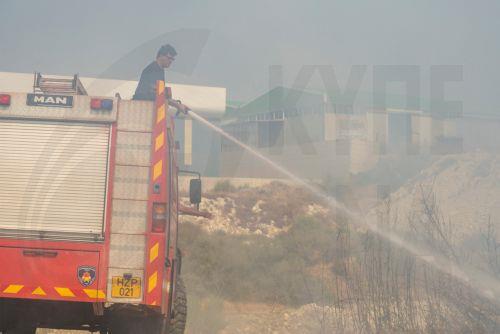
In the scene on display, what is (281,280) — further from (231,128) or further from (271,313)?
(231,128)

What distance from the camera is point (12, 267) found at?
5660mm

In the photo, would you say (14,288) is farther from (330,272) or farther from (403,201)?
(403,201)

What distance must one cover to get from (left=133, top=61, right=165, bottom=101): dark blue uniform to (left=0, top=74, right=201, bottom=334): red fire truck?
39.3 inches

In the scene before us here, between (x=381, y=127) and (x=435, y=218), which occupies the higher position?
(x=381, y=127)

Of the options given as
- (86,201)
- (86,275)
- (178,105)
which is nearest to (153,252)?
(86,275)

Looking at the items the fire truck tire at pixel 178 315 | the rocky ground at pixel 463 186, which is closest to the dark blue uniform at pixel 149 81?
the fire truck tire at pixel 178 315

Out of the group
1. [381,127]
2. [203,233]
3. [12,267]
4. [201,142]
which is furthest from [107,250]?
[381,127]

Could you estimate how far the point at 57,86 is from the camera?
667 centimetres

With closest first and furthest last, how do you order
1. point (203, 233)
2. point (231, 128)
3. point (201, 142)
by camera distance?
point (203, 233) < point (201, 142) < point (231, 128)

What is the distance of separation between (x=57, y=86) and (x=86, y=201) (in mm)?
1554

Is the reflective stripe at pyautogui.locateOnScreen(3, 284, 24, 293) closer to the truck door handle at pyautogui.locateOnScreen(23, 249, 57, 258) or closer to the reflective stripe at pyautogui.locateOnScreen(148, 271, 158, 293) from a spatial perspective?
the truck door handle at pyautogui.locateOnScreen(23, 249, 57, 258)

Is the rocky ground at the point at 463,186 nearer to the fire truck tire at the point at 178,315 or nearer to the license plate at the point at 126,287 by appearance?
the fire truck tire at the point at 178,315

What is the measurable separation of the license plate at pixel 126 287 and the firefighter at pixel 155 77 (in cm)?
192

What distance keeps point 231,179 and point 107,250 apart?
27884mm
